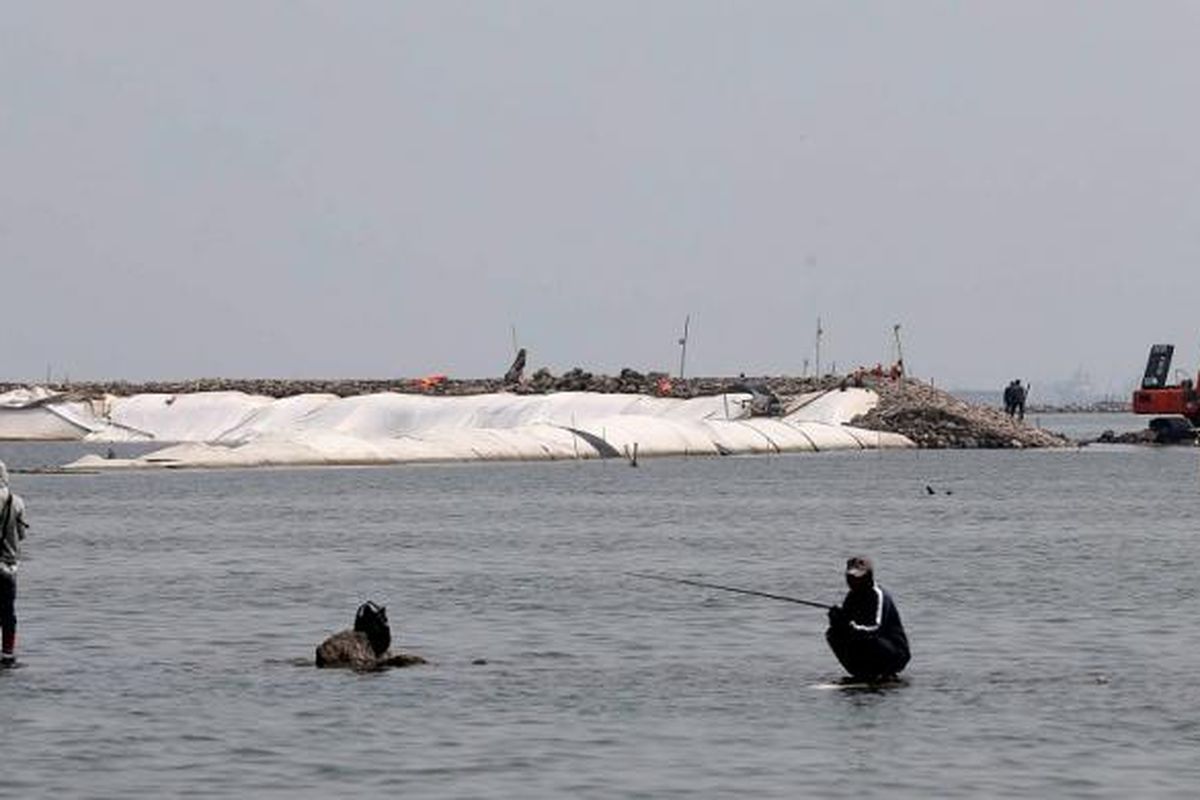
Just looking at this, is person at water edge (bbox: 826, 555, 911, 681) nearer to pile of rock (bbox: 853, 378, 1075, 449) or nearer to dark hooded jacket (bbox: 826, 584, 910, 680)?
dark hooded jacket (bbox: 826, 584, 910, 680)

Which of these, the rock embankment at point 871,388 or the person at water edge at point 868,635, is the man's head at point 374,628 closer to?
the person at water edge at point 868,635

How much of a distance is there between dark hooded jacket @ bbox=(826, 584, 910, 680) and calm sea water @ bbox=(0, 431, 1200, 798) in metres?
0.55

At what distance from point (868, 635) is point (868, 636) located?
0.4 inches

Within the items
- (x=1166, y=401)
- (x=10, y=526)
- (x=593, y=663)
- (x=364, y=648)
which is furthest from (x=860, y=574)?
(x=1166, y=401)

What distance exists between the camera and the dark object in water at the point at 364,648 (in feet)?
Answer: 105

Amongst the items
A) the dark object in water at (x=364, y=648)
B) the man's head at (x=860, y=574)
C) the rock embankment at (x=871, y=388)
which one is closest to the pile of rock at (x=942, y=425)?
the rock embankment at (x=871, y=388)

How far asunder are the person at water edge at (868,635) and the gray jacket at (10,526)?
30.4 ft

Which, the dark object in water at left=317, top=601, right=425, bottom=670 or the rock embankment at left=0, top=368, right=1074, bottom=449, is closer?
the dark object in water at left=317, top=601, right=425, bottom=670

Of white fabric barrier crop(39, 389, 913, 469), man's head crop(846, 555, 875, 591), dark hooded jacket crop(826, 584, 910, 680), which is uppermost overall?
white fabric barrier crop(39, 389, 913, 469)

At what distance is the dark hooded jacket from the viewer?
2994cm

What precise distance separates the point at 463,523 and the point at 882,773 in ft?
164

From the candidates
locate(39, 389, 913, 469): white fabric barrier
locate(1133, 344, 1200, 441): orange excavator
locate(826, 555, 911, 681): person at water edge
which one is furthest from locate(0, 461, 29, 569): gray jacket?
locate(1133, 344, 1200, 441): orange excavator

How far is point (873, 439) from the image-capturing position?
153 metres

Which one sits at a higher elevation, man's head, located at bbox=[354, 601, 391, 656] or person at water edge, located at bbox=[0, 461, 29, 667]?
person at water edge, located at bbox=[0, 461, 29, 667]
